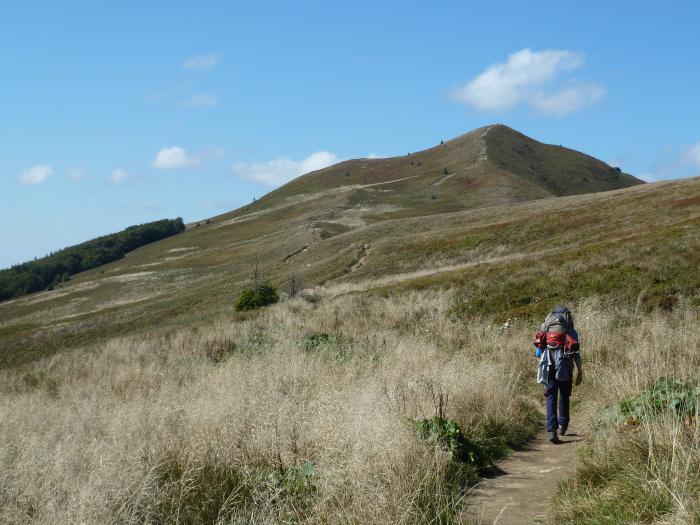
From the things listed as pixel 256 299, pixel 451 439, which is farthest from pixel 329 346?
pixel 256 299

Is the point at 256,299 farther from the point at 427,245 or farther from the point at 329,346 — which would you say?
the point at 329,346

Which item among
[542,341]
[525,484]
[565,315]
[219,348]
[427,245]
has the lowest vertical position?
[525,484]

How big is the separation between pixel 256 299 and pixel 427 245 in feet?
56.6

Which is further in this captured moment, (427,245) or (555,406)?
(427,245)

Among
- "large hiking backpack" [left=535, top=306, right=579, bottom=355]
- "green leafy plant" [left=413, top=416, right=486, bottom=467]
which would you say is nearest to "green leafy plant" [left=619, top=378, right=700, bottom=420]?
"green leafy plant" [left=413, top=416, right=486, bottom=467]

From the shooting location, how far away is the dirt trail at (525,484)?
484 cm

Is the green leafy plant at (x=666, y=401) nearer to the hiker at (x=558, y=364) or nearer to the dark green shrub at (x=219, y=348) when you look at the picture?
the hiker at (x=558, y=364)

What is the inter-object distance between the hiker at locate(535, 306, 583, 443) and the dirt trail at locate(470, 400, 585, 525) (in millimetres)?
259

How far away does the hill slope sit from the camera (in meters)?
22.0

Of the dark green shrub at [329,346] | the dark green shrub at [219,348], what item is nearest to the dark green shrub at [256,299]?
the dark green shrub at [219,348]

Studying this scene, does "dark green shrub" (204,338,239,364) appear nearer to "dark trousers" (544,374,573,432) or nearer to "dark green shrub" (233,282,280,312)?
"dark trousers" (544,374,573,432)

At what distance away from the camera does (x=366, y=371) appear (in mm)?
9008

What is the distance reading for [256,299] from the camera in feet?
114

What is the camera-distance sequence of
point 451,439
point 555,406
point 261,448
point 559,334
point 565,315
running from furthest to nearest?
point 565,315
point 559,334
point 555,406
point 451,439
point 261,448
